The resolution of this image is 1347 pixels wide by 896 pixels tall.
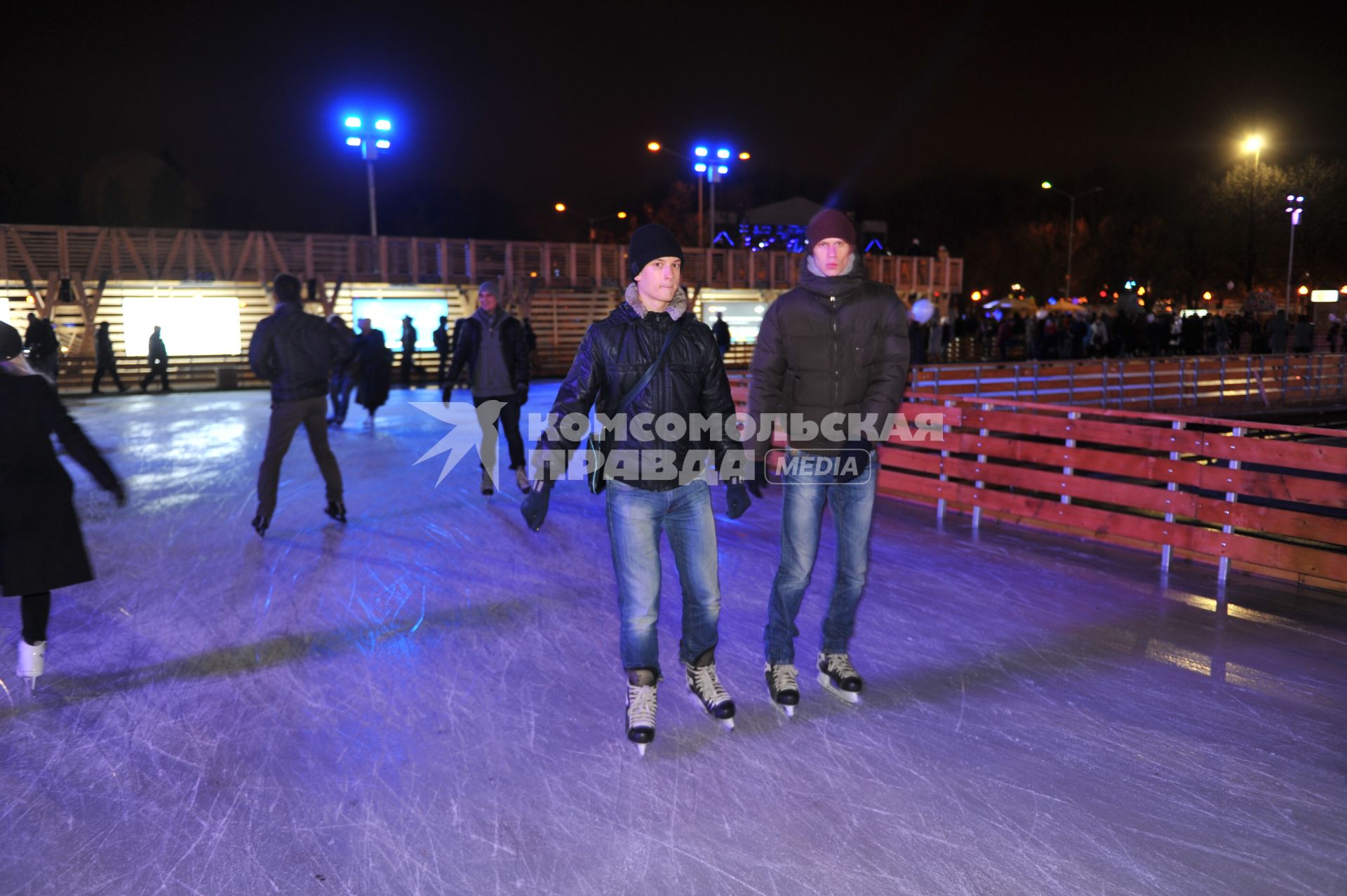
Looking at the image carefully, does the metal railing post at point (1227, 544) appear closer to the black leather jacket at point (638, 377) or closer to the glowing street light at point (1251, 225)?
the black leather jacket at point (638, 377)

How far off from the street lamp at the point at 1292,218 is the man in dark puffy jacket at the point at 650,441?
105ft

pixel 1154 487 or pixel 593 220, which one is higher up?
pixel 593 220

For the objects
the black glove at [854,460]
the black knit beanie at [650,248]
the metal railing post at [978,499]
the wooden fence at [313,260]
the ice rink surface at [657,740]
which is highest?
the wooden fence at [313,260]

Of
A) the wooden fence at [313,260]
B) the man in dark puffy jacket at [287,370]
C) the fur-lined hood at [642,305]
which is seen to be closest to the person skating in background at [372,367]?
the man in dark puffy jacket at [287,370]

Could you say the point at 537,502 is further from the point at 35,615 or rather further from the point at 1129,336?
the point at 1129,336

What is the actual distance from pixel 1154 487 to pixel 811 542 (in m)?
4.19

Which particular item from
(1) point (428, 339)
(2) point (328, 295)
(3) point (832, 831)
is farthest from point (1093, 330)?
(3) point (832, 831)

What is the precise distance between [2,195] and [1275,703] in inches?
2216

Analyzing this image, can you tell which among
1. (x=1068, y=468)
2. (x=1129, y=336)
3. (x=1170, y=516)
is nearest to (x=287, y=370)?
(x=1068, y=468)

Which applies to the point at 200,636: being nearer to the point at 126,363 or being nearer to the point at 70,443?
the point at 70,443

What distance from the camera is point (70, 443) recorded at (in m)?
3.90

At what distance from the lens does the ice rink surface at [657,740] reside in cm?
275

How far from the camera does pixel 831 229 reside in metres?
3.56

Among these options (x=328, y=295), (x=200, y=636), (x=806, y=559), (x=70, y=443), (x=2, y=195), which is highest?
(x=2, y=195)
